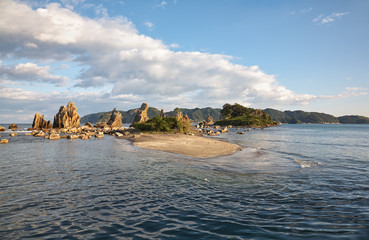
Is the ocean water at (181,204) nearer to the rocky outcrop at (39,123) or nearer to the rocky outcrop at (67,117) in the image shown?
the rocky outcrop at (67,117)

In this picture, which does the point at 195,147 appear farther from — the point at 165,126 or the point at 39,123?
the point at 39,123

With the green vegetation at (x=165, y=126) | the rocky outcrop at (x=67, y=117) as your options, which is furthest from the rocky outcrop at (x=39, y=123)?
the green vegetation at (x=165, y=126)

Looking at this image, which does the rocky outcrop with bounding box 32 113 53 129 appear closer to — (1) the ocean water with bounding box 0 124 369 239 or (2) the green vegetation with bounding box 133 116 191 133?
(2) the green vegetation with bounding box 133 116 191 133

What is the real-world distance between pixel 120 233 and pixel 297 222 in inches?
262

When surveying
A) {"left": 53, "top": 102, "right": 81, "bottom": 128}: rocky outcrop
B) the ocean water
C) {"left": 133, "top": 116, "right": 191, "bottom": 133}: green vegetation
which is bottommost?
the ocean water

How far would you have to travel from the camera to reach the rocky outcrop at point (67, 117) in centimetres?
10381

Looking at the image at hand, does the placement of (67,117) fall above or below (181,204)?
above

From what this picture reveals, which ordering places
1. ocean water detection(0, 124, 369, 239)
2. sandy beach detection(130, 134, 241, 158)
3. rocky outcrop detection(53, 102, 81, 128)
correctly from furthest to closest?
rocky outcrop detection(53, 102, 81, 128), sandy beach detection(130, 134, 241, 158), ocean water detection(0, 124, 369, 239)

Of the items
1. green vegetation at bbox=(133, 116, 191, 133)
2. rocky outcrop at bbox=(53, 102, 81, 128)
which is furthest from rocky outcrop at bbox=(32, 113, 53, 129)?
green vegetation at bbox=(133, 116, 191, 133)

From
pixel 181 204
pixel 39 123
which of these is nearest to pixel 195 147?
pixel 181 204

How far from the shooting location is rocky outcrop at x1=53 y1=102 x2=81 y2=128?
10381 cm

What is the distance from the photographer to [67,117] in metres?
105

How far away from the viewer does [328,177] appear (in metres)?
14.5

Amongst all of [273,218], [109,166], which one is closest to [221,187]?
[273,218]
